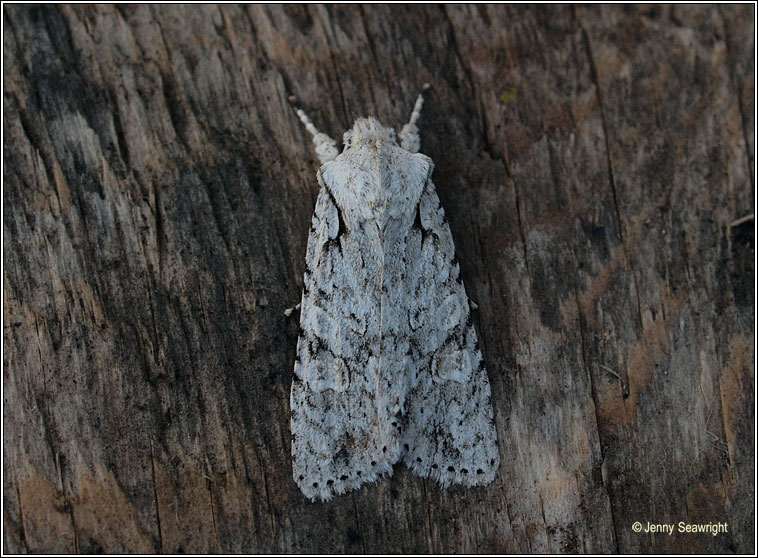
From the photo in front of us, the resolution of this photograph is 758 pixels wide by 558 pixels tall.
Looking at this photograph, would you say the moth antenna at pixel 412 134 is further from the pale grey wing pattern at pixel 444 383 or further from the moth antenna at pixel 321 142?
the pale grey wing pattern at pixel 444 383

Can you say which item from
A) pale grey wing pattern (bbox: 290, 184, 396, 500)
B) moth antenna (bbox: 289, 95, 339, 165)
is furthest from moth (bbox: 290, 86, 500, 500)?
moth antenna (bbox: 289, 95, 339, 165)

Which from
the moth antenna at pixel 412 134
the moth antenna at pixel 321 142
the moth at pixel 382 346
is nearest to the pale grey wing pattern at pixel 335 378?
the moth at pixel 382 346

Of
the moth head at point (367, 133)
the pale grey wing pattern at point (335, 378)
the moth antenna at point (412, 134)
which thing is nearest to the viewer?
the pale grey wing pattern at point (335, 378)

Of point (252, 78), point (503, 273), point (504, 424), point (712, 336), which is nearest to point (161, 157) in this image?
point (252, 78)

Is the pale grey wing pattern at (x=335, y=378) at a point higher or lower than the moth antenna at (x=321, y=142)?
lower

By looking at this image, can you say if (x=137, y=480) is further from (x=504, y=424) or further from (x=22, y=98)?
(x=22, y=98)

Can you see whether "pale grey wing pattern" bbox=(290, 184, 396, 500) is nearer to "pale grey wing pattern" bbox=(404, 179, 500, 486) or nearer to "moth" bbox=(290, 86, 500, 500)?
"moth" bbox=(290, 86, 500, 500)

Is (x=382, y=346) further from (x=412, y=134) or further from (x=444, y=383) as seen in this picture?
(x=412, y=134)
